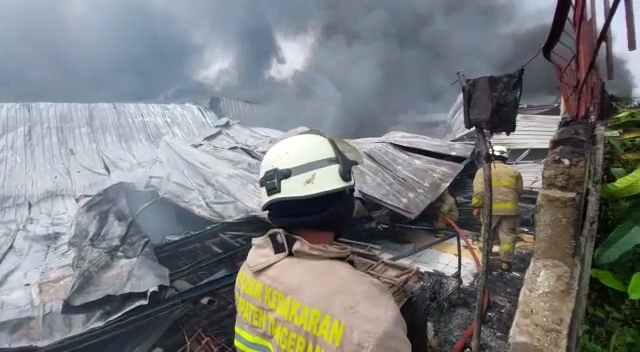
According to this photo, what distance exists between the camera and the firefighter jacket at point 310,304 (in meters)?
1.00

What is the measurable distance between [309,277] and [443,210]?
5538mm

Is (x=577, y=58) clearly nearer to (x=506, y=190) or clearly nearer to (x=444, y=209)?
(x=506, y=190)

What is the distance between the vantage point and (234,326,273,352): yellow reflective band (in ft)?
4.20

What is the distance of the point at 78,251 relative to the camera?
3926mm

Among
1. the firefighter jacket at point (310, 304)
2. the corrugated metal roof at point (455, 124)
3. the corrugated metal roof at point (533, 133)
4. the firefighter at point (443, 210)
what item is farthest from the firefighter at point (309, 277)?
the corrugated metal roof at point (455, 124)

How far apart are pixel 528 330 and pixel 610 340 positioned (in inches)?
47.6

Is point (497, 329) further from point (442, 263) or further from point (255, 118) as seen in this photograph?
point (255, 118)

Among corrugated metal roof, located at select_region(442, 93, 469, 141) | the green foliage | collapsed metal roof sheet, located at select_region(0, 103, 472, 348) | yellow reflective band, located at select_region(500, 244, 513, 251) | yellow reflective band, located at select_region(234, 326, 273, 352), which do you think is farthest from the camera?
corrugated metal roof, located at select_region(442, 93, 469, 141)

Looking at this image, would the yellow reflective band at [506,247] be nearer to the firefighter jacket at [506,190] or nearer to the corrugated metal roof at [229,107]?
the firefighter jacket at [506,190]

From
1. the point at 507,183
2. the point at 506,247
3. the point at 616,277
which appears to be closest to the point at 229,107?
the point at 507,183

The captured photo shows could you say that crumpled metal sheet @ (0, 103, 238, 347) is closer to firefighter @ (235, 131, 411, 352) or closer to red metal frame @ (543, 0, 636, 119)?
firefighter @ (235, 131, 411, 352)

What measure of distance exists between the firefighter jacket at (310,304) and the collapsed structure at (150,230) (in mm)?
1218

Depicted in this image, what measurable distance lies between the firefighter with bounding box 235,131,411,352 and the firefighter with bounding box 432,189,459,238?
517 centimetres

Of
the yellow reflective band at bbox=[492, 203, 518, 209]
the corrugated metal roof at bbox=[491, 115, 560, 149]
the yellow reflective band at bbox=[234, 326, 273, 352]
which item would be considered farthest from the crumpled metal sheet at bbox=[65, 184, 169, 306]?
the corrugated metal roof at bbox=[491, 115, 560, 149]
